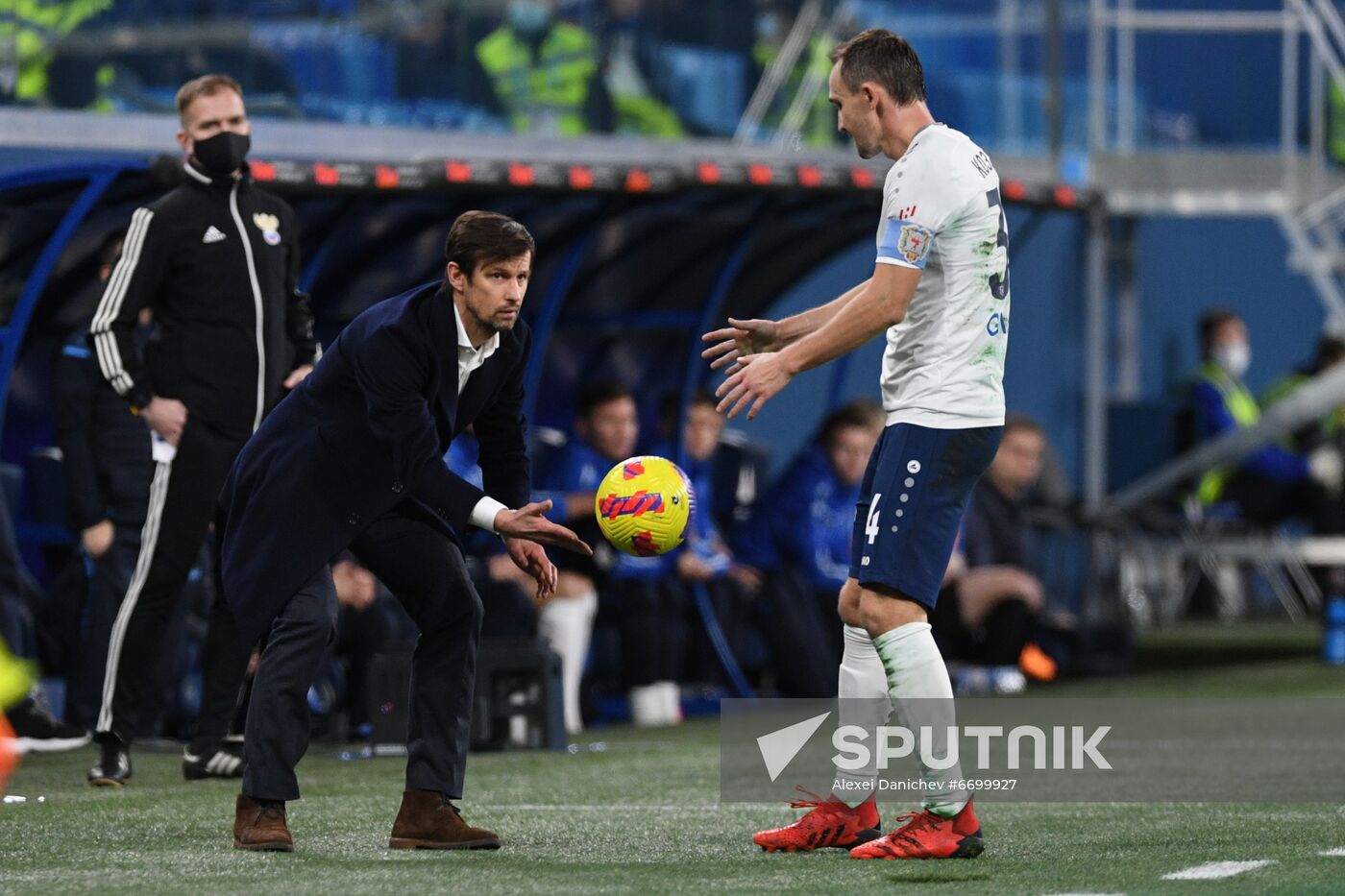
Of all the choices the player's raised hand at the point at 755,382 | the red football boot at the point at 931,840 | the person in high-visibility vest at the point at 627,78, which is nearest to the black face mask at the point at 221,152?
the player's raised hand at the point at 755,382

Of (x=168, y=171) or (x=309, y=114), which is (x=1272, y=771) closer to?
(x=168, y=171)

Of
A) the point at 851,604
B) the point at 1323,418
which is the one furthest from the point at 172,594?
the point at 1323,418

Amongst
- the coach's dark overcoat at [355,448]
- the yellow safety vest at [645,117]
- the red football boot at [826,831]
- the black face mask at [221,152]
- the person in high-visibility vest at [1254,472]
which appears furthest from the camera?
the person in high-visibility vest at [1254,472]

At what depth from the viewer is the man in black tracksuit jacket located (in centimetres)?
871

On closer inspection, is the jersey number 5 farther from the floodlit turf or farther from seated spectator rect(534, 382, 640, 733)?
seated spectator rect(534, 382, 640, 733)

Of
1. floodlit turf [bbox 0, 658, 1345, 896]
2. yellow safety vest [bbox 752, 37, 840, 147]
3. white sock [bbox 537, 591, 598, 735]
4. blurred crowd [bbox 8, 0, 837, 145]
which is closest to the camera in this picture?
floodlit turf [bbox 0, 658, 1345, 896]

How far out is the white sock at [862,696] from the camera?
6.68m

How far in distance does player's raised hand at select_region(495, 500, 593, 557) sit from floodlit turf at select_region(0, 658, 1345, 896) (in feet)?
2.75

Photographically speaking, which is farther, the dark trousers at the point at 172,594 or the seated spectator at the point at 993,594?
the seated spectator at the point at 993,594

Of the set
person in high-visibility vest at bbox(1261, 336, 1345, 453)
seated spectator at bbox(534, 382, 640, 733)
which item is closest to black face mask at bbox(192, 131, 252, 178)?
seated spectator at bbox(534, 382, 640, 733)

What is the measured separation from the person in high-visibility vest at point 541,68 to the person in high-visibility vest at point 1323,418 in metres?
6.47

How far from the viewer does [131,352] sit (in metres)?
8.67

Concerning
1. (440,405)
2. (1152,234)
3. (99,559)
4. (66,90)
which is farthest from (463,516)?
(1152,234)

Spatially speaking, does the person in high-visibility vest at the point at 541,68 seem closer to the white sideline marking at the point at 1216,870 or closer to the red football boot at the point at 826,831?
the red football boot at the point at 826,831
